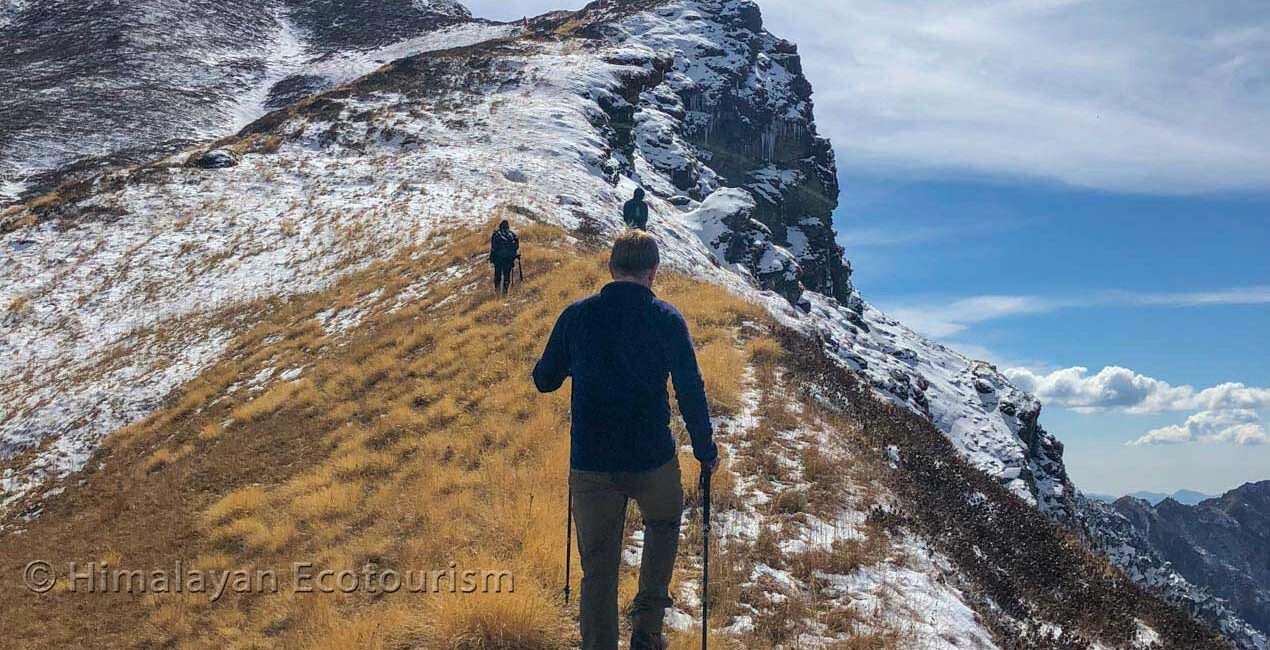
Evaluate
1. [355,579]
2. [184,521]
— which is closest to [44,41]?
Answer: [184,521]

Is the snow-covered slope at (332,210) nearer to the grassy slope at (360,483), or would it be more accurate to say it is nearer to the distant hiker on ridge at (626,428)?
the distant hiker on ridge at (626,428)

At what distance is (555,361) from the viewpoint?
13.3 feet

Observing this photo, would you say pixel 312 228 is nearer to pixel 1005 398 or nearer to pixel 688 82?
pixel 688 82

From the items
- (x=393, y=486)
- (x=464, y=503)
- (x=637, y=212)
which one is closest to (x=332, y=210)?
(x=637, y=212)

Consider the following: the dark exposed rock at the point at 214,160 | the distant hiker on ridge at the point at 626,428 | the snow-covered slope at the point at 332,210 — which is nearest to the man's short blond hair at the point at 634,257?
the distant hiker on ridge at the point at 626,428

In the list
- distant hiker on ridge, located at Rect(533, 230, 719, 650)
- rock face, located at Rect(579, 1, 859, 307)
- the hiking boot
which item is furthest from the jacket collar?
rock face, located at Rect(579, 1, 859, 307)

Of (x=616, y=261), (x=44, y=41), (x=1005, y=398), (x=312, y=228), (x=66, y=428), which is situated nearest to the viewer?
(x=616, y=261)

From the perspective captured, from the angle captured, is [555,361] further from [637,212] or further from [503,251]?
[503,251]

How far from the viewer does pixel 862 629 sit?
16.8 ft

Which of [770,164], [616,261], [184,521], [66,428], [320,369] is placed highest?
[770,164]

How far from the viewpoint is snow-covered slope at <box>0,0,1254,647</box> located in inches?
797

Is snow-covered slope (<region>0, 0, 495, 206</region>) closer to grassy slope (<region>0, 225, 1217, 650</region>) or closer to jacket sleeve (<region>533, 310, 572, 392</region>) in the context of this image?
grassy slope (<region>0, 225, 1217, 650</region>)

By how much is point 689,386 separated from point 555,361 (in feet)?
2.72

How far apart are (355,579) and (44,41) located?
8257cm
